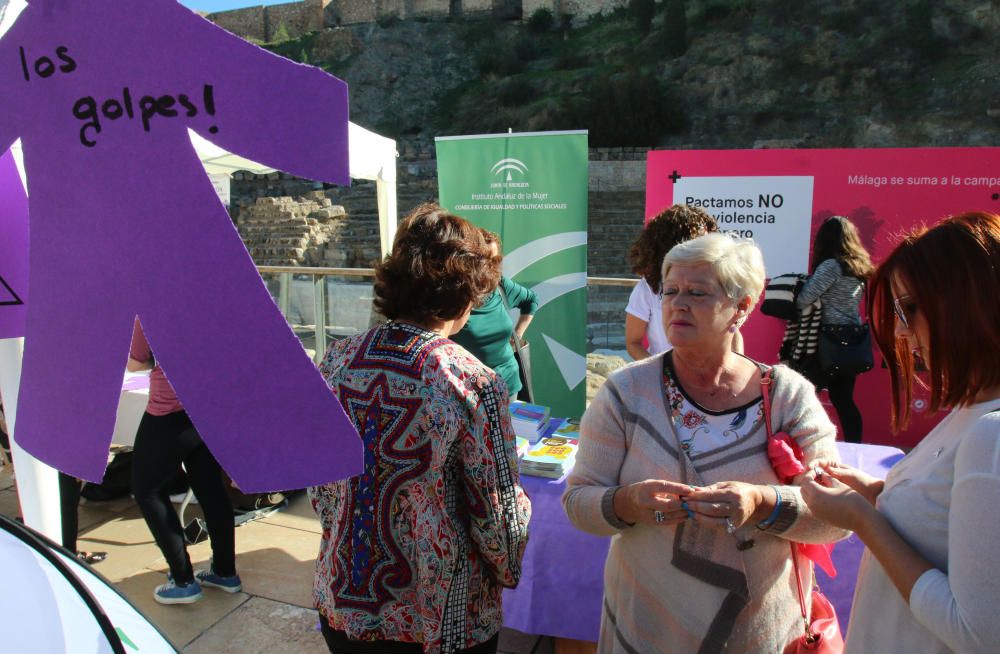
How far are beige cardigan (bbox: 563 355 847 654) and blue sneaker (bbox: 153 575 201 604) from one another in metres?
1.92

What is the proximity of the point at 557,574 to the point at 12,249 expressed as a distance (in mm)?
1773

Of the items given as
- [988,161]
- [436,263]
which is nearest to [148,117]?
[436,263]

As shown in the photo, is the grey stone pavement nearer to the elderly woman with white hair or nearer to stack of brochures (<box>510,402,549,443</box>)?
stack of brochures (<box>510,402,549,443</box>)

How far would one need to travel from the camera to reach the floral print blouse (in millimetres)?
1219

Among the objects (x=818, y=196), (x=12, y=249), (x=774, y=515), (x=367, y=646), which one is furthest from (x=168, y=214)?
(x=818, y=196)

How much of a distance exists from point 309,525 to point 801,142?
3298cm

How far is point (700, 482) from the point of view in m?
1.33

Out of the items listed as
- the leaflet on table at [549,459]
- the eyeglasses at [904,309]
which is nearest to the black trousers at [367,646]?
the leaflet on table at [549,459]

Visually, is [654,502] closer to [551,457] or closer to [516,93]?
[551,457]

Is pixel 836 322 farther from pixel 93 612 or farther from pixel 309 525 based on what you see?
pixel 93 612

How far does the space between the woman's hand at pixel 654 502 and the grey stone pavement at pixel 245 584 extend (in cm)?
115

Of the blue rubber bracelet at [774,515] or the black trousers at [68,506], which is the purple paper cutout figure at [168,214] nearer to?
the blue rubber bracelet at [774,515]

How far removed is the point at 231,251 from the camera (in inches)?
28.2

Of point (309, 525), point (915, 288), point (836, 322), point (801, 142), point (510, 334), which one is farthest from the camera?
point (801, 142)
